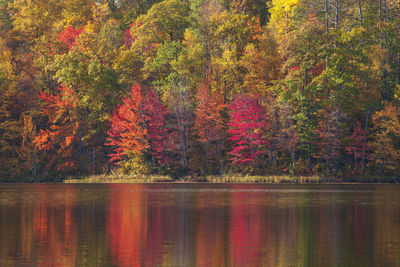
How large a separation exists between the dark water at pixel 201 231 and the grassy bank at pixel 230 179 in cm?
2635

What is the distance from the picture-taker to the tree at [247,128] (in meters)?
80.8

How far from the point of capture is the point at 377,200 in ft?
164

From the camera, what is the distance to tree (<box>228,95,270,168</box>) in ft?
265

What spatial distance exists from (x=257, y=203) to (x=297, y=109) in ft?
117

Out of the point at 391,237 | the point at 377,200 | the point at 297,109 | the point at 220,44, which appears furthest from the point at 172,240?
the point at 220,44

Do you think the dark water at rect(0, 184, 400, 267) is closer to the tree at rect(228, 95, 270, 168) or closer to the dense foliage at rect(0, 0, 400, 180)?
the tree at rect(228, 95, 270, 168)

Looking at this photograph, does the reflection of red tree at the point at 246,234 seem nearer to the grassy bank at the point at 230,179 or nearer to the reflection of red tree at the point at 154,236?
the reflection of red tree at the point at 154,236

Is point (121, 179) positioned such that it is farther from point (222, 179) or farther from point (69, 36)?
point (69, 36)

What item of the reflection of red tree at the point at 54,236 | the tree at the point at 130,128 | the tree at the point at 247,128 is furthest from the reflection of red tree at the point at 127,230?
the tree at the point at 130,128

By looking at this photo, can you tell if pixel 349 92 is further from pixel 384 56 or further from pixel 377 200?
pixel 377 200

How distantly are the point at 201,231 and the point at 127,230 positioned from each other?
140 inches

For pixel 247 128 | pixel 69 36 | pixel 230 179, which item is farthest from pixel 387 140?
pixel 69 36

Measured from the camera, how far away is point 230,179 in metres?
80.2

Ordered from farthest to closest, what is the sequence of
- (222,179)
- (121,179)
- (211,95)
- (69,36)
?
1. (69,36)
2. (211,95)
3. (121,179)
4. (222,179)
